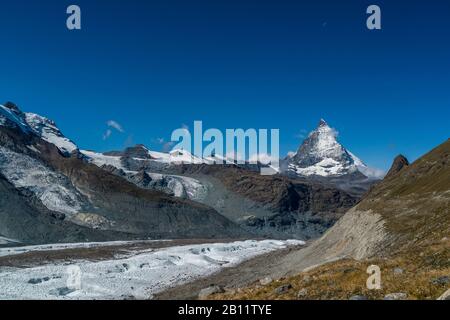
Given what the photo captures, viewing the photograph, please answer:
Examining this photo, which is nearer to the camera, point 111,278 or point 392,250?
point 392,250

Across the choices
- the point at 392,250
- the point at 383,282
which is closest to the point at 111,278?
the point at 392,250

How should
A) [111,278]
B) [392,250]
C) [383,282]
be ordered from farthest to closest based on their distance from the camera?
[111,278]
[392,250]
[383,282]

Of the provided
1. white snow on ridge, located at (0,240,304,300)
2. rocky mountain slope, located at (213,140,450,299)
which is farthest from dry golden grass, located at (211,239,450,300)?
white snow on ridge, located at (0,240,304,300)

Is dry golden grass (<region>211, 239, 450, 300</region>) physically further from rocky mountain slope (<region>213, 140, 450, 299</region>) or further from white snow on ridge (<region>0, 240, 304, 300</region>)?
white snow on ridge (<region>0, 240, 304, 300</region>)

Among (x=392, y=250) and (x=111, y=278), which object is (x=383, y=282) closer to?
(x=392, y=250)

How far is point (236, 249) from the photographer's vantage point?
15800cm

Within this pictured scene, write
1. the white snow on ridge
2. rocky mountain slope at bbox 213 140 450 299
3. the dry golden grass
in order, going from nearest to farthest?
the dry golden grass < rocky mountain slope at bbox 213 140 450 299 < the white snow on ridge

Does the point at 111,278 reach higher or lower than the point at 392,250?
lower

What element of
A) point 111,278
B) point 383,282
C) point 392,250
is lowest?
point 111,278

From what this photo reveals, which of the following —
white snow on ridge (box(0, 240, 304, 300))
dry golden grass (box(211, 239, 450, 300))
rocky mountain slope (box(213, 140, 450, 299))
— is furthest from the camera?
white snow on ridge (box(0, 240, 304, 300))

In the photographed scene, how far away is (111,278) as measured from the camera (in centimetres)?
8050

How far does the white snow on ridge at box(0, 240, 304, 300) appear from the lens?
65812mm

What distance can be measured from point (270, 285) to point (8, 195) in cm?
16805
